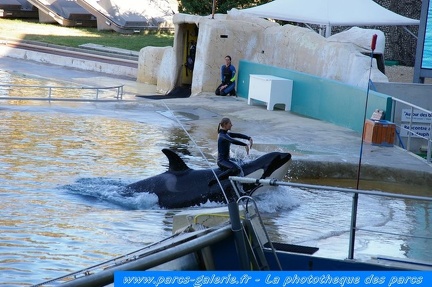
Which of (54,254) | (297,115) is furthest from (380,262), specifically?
(297,115)

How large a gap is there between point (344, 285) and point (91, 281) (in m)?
1.95

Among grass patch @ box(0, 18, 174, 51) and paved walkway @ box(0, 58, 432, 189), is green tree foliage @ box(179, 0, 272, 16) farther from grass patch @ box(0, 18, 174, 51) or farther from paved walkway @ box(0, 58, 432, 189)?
paved walkway @ box(0, 58, 432, 189)

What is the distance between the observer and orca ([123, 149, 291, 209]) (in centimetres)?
1527

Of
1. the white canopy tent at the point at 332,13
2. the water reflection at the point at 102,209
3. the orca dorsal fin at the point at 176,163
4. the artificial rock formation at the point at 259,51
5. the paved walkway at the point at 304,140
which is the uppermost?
the white canopy tent at the point at 332,13

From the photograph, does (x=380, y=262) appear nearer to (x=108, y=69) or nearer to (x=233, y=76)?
(x=233, y=76)

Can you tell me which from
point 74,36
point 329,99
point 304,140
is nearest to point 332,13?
point 329,99

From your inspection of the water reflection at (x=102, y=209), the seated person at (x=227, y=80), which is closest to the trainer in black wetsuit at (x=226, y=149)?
the water reflection at (x=102, y=209)

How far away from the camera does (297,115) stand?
25.4 metres

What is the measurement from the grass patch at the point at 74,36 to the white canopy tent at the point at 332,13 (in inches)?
578

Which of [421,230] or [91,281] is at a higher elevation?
[91,281]

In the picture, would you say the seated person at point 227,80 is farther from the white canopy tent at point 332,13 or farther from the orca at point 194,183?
the orca at point 194,183

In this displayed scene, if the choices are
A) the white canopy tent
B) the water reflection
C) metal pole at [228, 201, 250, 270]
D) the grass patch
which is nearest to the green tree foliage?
the grass patch

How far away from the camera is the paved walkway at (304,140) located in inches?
706

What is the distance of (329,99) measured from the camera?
24281 millimetres
